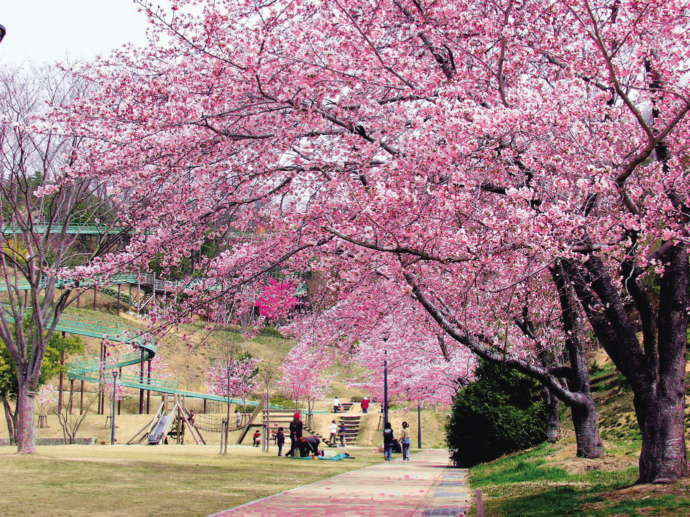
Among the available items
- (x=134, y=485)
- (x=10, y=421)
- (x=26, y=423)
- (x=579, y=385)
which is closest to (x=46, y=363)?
(x=10, y=421)

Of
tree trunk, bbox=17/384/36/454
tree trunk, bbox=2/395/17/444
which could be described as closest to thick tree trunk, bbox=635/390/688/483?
tree trunk, bbox=17/384/36/454

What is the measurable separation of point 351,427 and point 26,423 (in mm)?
30122

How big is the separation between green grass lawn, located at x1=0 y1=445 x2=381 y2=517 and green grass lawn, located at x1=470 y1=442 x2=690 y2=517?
393 cm

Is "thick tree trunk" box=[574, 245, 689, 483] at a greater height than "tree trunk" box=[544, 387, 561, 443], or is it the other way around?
"thick tree trunk" box=[574, 245, 689, 483]

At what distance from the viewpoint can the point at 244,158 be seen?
11359 mm

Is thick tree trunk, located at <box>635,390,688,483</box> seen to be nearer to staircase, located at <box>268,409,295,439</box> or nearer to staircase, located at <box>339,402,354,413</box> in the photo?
staircase, located at <box>268,409,295,439</box>

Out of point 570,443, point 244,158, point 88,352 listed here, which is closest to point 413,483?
point 570,443

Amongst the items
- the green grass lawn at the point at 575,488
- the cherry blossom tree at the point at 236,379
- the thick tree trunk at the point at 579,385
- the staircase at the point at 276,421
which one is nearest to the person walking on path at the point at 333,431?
the staircase at the point at 276,421

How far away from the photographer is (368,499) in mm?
12000

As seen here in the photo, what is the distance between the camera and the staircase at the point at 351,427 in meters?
47.8

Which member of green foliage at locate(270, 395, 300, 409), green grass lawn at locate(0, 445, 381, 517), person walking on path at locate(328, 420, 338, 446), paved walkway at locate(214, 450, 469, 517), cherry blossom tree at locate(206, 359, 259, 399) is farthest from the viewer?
green foliage at locate(270, 395, 300, 409)

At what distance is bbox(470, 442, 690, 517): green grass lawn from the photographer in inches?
328

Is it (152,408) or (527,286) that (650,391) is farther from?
(152,408)

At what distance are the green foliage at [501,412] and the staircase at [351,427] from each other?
83.0 ft
